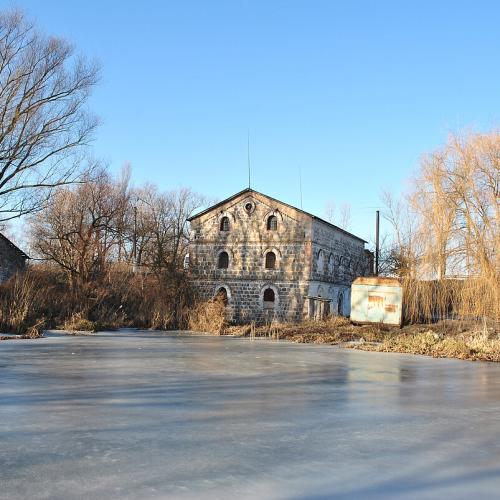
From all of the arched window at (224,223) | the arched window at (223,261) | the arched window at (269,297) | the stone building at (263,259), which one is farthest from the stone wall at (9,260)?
the arched window at (269,297)

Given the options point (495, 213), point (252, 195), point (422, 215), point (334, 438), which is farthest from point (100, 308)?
point (334, 438)

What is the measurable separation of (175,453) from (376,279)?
81.7 ft

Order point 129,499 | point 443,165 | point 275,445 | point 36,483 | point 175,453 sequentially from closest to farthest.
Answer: point 129,499, point 36,483, point 175,453, point 275,445, point 443,165

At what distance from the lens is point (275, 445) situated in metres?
6.14

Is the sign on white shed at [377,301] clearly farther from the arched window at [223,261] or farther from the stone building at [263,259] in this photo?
the arched window at [223,261]

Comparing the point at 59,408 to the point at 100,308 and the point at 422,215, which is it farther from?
the point at 100,308

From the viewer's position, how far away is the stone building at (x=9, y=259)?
127 feet

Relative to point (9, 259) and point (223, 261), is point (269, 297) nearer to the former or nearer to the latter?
point (223, 261)

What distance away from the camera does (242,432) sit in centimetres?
674

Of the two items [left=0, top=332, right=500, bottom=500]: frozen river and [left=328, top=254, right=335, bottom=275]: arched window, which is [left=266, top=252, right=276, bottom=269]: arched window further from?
[left=0, top=332, right=500, bottom=500]: frozen river

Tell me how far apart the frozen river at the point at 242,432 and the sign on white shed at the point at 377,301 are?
588 inches

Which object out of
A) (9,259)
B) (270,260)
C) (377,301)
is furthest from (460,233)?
(9,259)

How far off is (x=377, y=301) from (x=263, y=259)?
9.27m

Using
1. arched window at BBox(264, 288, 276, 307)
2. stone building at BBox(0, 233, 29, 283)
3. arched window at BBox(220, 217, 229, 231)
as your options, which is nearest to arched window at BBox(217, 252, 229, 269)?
arched window at BBox(220, 217, 229, 231)
